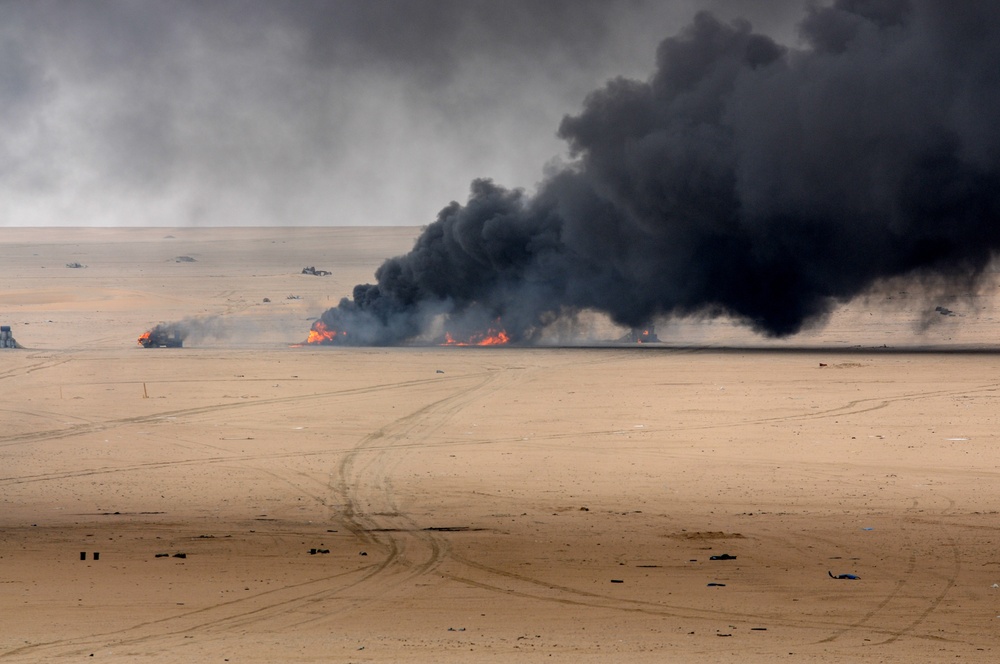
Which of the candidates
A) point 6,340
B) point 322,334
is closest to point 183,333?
point 322,334

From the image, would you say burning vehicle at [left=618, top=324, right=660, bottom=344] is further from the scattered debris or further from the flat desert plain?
the scattered debris

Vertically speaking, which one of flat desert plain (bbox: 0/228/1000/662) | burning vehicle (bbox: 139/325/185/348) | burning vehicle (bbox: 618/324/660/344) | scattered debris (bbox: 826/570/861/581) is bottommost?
scattered debris (bbox: 826/570/861/581)

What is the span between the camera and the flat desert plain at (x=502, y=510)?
1192 cm

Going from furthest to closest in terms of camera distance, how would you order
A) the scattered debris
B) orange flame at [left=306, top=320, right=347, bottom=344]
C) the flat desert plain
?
orange flame at [left=306, top=320, right=347, bottom=344], the scattered debris, the flat desert plain

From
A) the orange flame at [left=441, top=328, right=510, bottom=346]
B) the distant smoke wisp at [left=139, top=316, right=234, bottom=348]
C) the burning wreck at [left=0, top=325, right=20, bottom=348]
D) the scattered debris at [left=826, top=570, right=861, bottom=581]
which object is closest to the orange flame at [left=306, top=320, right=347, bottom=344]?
the distant smoke wisp at [left=139, top=316, right=234, bottom=348]

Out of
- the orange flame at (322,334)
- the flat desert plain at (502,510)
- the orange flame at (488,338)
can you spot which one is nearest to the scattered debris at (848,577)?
the flat desert plain at (502,510)

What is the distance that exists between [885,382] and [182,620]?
2397 centimetres

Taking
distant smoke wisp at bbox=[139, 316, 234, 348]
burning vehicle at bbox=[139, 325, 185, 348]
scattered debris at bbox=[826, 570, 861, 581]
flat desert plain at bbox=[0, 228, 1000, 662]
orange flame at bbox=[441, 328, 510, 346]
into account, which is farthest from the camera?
orange flame at bbox=[441, 328, 510, 346]

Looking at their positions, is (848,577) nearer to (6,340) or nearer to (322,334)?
(322,334)

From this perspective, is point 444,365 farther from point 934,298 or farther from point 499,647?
point 499,647

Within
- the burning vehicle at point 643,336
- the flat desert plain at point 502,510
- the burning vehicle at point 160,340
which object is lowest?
the flat desert plain at point 502,510

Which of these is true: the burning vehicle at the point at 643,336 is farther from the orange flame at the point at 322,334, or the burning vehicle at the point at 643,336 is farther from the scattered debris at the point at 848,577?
the scattered debris at the point at 848,577

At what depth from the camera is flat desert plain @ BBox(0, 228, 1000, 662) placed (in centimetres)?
1192

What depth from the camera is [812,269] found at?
47.1 meters
